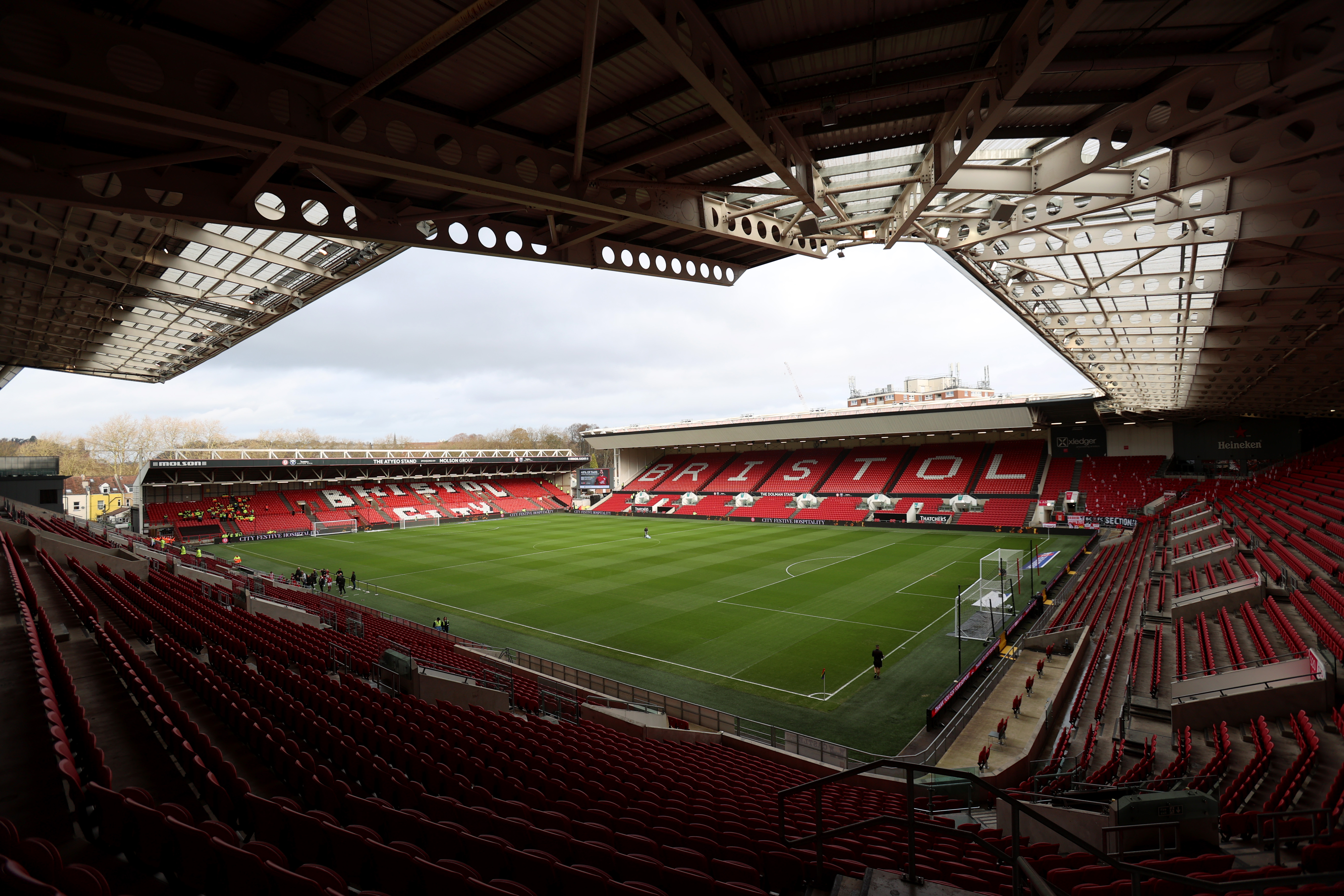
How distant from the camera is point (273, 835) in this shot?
14.1 ft

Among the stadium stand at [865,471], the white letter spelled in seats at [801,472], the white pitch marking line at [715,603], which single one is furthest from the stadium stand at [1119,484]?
the white letter spelled in seats at [801,472]

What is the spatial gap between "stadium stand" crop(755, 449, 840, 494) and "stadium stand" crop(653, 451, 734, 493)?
759cm

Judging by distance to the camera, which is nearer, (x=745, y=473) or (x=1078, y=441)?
(x=1078, y=441)

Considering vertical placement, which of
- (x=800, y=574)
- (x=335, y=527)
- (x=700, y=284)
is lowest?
(x=800, y=574)

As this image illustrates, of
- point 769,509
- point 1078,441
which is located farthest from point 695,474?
point 1078,441

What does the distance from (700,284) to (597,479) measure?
63.2 meters

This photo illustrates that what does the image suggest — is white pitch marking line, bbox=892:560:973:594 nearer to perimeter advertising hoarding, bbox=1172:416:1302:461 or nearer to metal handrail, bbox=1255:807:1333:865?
metal handrail, bbox=1255:807:1333:865

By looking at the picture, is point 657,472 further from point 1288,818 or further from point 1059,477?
point 1288,818

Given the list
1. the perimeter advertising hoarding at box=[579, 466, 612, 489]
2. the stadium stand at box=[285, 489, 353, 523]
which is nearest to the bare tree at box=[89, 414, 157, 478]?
the stadium stand at box=[285, 489, 353, 523]

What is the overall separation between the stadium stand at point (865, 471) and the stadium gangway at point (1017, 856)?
50.4 meters

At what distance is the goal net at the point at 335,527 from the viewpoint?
51.2 meters

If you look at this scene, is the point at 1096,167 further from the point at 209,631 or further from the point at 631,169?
the point at 209,631

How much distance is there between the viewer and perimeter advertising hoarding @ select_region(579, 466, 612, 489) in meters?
72.9

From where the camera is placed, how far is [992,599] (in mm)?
21172
